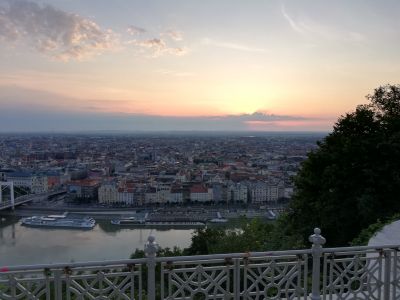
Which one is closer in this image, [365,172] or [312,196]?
[365,172]

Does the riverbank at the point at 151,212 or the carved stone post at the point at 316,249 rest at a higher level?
the carved stone post at the point at 316,249

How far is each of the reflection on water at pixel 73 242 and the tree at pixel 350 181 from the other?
39.4 feet

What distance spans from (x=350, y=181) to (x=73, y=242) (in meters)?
19.7

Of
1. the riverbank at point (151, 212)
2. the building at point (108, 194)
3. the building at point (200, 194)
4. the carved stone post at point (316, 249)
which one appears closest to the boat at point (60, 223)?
the riverbank at point (151, 212)

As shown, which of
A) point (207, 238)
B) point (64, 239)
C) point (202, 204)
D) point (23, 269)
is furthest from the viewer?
point (202, 204)

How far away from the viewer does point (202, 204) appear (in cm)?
4375

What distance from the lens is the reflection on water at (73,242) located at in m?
19.8

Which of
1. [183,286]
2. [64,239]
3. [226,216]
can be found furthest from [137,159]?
[183,286]

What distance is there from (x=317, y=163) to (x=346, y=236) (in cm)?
164

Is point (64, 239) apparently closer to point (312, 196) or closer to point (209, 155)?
point (312, 196)

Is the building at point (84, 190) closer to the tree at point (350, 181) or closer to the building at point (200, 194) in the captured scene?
the building at point (200, 194)

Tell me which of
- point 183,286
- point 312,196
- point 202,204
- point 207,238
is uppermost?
point 183,286

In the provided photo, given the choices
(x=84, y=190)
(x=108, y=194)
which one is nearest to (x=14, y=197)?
(x=84, y=190)

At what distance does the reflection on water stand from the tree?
39.4ft
